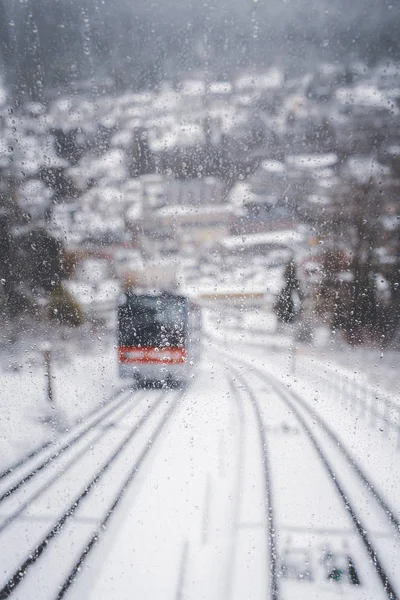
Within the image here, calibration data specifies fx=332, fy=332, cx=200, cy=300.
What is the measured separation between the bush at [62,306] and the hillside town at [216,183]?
4 centimetres

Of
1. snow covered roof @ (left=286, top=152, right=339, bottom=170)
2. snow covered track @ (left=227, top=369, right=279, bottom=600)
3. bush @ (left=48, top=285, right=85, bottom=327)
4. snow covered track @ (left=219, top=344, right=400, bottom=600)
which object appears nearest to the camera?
snow covered track @ (left=227, top=369, right=279, bottom=600)

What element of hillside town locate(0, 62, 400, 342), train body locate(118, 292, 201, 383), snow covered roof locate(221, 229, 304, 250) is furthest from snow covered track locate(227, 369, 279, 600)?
snow covered roof locate(221, 229, 304, 250)

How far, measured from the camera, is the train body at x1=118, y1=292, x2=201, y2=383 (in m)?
2.86

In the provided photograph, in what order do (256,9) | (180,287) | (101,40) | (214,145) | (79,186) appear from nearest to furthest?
1. (256,9)
2. (101,40)
3. (214,145)
4. (79,186)
5. (180,287)

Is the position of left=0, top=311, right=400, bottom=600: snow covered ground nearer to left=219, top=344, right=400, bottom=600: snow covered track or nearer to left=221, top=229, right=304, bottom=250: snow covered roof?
left=219, top=344, right=400, bottom=600: snow covered track

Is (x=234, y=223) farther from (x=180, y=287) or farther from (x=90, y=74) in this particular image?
(x=90, y=74)

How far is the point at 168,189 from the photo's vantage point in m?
2.32

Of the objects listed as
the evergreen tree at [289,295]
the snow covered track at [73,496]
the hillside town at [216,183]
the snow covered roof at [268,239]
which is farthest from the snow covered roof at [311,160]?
the snow covered track at [73,496]

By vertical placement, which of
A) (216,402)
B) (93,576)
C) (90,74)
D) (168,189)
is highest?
(90,74)

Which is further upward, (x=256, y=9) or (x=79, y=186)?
(x=256, y=9)

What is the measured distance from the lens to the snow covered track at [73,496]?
1.97 m

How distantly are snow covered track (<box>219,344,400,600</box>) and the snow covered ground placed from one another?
11 mm

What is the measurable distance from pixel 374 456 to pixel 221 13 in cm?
343

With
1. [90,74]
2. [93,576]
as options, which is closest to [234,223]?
[90,74]
